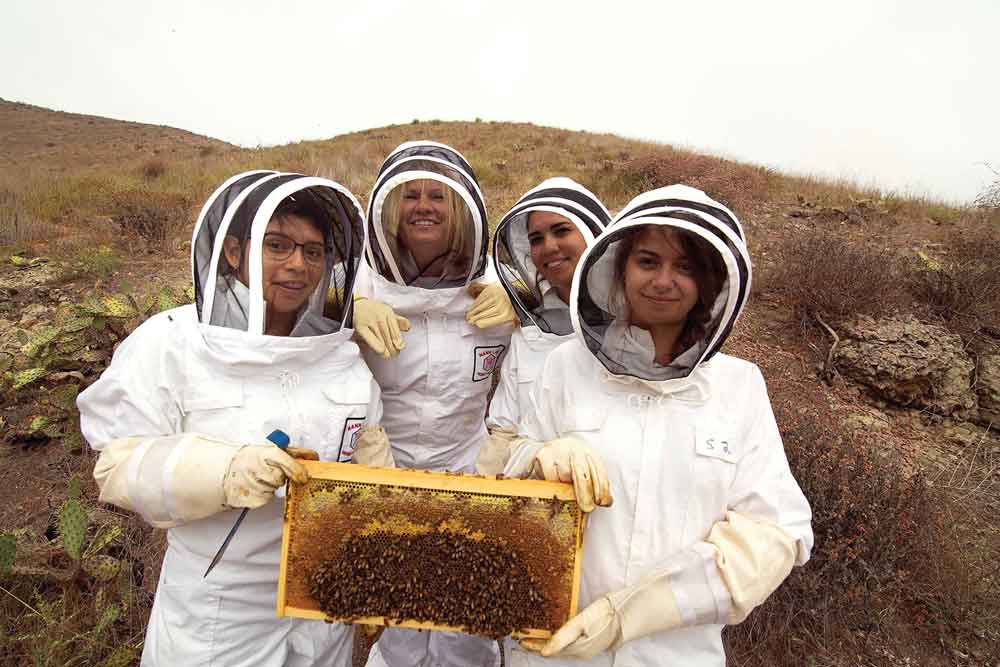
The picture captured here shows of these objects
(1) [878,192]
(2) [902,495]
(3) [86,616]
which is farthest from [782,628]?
(1) [878,192]

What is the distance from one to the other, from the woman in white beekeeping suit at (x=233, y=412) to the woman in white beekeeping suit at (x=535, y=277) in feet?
2.59

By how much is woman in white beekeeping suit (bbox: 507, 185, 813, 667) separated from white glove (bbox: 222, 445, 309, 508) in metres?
0.94

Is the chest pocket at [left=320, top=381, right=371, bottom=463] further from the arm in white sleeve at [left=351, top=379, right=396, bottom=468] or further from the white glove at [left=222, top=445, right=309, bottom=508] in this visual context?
the white glove at [left=222, top=445, right=309, bottom=508]

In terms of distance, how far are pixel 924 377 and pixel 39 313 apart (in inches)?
466

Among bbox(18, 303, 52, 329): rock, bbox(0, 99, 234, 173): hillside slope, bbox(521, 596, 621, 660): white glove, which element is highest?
bbox(0, 99, 234, 173): hillside slope

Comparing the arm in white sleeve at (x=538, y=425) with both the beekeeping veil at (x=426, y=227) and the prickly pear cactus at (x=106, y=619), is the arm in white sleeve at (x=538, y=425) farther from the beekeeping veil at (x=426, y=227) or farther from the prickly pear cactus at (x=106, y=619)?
the prickly pear cactus at (x=106, y=619)

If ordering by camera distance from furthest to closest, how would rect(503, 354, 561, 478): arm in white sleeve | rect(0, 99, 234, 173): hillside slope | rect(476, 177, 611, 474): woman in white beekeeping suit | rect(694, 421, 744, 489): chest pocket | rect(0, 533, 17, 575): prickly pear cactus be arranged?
rect(0, 99, 234, 173): hillside slope → rect(0, 533, 17, 575): prickly pear cactus → rect(476, 177, 611, 474): woman in white beekeeping suit → rect(503, 354, 561, 478): arm in white sleeve → rect(694, 421, 744, 489): chest pocket

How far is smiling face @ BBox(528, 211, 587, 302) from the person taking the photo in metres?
2.95

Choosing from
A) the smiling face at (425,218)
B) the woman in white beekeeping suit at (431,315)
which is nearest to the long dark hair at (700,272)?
the woman in white beekeeping suit at (431,315)

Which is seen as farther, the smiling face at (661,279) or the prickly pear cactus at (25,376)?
the prickly pear cactus at (25,376)

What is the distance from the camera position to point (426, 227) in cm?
310

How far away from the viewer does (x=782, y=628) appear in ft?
11.6

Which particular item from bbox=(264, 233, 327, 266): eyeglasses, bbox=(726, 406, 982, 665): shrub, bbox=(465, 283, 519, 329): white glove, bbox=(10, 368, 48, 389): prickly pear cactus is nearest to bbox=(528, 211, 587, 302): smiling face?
bbox=(465, 283, 519, 329): white glove

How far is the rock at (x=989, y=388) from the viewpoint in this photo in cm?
589
